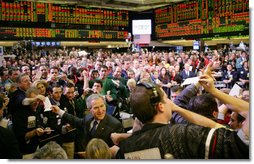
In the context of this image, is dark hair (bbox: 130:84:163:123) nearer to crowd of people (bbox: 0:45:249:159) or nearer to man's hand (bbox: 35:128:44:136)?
crowd of people (bbox: 0:45:249:159)

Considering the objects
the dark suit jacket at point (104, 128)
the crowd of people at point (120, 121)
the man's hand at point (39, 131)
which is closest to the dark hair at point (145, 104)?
the crowd of people at point (120, 121)

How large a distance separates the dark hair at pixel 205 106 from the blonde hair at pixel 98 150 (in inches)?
24.0

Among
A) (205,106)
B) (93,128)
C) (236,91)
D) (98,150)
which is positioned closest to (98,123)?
(93,128)

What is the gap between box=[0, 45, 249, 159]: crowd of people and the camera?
4.45ft

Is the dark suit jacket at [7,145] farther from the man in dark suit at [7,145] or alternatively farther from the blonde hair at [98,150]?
the blonde hair at [98,150]

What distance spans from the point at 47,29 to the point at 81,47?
2.14 metres

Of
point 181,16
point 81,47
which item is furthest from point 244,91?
point 81,47

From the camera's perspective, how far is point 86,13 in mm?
12078

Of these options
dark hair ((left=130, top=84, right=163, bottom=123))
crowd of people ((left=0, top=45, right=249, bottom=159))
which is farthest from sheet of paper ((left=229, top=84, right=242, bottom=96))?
dark hair ((left=130, top=84, right=163, bottom=123))

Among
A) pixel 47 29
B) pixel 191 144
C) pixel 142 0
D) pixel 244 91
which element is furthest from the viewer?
pixel 142 0

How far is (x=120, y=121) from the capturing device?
286 centimetres

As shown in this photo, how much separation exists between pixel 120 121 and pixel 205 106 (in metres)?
1.08

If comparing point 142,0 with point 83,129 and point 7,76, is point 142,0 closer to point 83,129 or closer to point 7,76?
point 7,76

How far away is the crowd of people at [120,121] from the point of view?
1.36 metres
